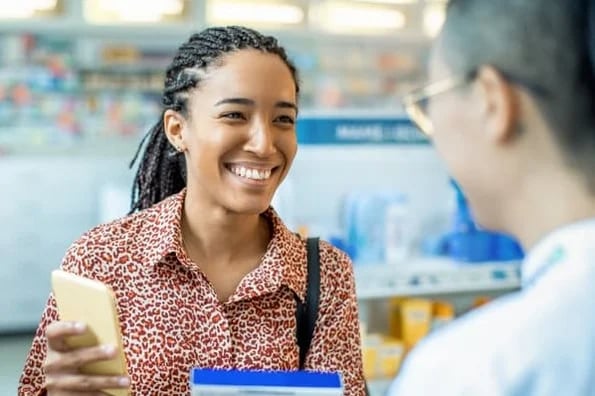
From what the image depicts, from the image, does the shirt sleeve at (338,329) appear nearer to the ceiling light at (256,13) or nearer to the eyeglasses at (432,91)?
the eyeglasses at (432,91)

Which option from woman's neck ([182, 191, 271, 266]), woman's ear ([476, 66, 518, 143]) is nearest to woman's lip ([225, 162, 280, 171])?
woman's neck ([182, 191, 271, 266])

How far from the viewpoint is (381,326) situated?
481 cm

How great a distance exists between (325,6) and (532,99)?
258 inches

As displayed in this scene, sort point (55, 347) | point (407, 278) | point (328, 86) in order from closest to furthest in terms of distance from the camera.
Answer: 1. point (55, 347)
2. point (407, 278)
3. point (328, 86)

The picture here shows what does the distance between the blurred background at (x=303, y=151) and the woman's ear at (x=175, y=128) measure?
6.88 ft

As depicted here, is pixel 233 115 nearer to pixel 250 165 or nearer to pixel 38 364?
pixel 250 165

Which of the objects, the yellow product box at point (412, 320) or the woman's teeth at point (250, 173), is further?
the yellow product box at point (412, 320)

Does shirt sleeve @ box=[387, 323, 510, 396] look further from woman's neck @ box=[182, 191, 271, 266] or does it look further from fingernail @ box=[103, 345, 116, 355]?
woman's neck @ box=[182, 191, 271, 266]

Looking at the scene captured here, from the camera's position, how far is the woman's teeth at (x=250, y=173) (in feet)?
6.42

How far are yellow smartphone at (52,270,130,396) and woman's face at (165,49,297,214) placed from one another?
410mm

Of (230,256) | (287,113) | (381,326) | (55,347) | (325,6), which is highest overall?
(325,6)

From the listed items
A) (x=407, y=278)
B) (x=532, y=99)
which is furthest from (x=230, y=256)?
(x=407, y=278)

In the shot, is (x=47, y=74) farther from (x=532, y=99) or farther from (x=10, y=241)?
(x=532, y=99)

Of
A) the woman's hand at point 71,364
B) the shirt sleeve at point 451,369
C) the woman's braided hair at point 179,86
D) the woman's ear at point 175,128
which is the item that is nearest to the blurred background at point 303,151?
the woman's braided hair at point 179,86
